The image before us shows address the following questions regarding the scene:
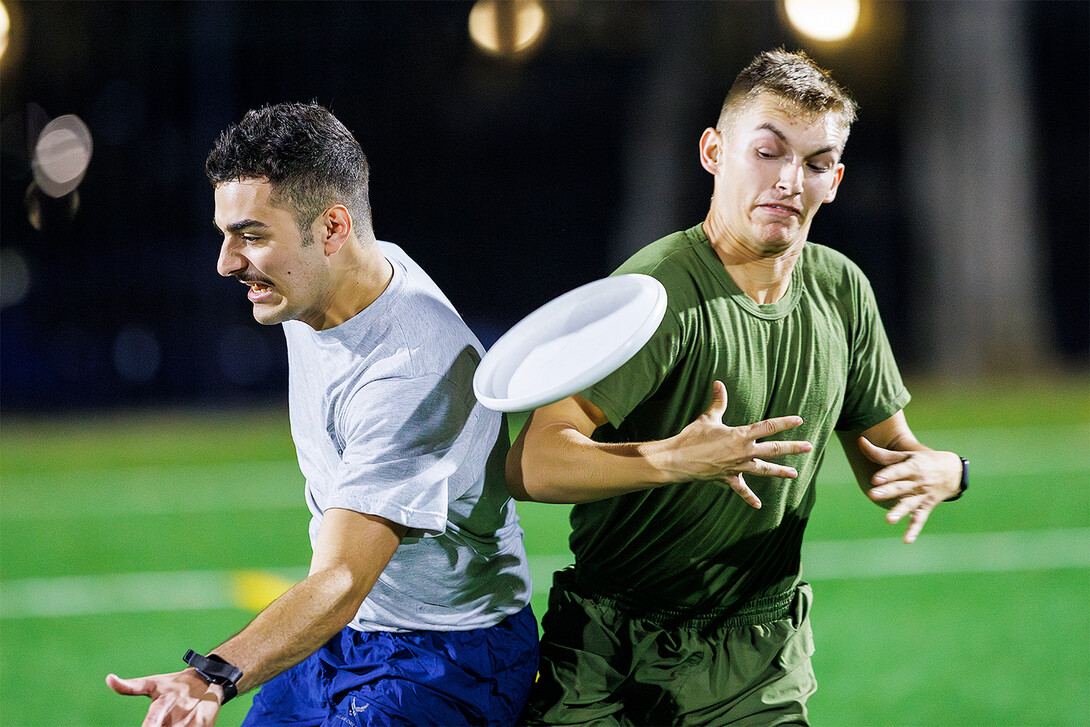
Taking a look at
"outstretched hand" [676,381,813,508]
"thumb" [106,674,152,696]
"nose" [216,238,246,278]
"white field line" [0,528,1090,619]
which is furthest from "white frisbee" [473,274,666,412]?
"white field line" [0,528,1090,619]

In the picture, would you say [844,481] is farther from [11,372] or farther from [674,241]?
[11,372]

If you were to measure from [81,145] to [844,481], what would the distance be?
7.82 m

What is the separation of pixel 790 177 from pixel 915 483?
912 mm

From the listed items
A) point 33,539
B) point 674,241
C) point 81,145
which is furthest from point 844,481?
point 674,241

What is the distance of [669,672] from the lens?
3389mm

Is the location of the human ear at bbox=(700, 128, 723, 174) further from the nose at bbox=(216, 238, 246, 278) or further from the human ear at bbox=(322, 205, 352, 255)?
the nose at bbox=(216, 238, 246, 278)

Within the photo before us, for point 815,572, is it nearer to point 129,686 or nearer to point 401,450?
point 401,450

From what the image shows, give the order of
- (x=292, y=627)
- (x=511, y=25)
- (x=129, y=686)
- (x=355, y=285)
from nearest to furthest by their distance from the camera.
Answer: (x=129, y=686)
(x=292, y=627)
(x=355, y=285)
(x=511, y=25)

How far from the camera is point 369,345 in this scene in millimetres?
2973

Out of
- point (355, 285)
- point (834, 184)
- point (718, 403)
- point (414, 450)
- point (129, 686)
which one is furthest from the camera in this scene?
point (834, 184)

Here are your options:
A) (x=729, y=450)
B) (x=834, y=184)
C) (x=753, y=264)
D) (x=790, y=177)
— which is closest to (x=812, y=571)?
(x=753, y=264)

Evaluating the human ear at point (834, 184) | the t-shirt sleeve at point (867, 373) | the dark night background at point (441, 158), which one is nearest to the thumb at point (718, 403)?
the human ear at point (834, 184)

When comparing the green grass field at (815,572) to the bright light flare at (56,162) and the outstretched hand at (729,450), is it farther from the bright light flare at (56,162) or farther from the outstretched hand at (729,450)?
the outstretched hand at (729,450)

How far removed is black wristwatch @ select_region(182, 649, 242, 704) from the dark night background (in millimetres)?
13289
